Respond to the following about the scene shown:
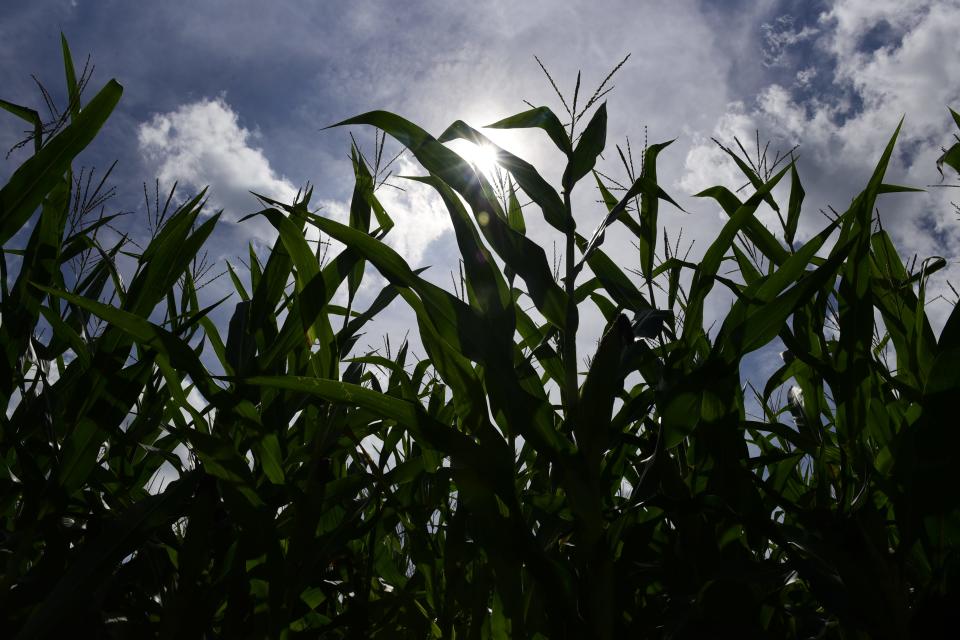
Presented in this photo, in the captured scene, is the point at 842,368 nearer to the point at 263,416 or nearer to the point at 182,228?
the point at 263,416

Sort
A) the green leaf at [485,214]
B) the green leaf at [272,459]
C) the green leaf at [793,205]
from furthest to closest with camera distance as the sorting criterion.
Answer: the green leaf at [793,205] < the green leaf at [272,459] < the green leaf at [485,214]

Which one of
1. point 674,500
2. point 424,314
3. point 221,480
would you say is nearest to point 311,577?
point 221,480

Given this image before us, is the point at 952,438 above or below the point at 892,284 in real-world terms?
below

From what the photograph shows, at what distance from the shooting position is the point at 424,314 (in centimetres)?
91

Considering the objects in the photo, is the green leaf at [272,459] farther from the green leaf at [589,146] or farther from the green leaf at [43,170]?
the green leaf at [589,146]

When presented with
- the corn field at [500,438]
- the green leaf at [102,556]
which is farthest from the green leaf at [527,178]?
the green leaf at [102,556]

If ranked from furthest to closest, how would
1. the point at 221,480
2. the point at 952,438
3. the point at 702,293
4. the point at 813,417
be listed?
the point at 813,417, the point at 702,293, the point at 221,480, the point at 952,438

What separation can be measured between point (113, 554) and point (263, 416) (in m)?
0.32

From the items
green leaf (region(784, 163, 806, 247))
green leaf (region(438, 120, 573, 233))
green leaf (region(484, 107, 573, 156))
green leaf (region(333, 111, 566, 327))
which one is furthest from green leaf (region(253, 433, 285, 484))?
green leaf (region(784, 163, 806, 247))

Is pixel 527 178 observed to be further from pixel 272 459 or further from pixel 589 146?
pixel 272 459

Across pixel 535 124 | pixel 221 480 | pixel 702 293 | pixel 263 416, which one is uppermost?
pixel 535 124

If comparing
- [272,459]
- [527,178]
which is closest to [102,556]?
[272,459]

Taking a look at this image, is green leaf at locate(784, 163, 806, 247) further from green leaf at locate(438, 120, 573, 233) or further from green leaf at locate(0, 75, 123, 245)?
green leaf at locate(0, 75, 123, 245)

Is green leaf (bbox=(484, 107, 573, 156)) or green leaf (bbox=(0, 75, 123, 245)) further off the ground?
green leaf (bbox=(484, 107, 573, 156))
